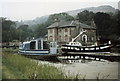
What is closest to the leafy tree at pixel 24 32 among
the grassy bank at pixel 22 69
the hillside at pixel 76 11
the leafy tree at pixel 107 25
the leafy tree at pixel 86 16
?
the hillside at pixel 76 11

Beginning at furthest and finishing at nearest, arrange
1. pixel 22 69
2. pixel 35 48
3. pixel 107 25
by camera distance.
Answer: pixel 35 48 < pixel 107 25 < pixel 22 69

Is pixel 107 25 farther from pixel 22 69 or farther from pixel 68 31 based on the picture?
pixel 22 69

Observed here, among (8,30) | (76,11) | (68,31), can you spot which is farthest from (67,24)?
(8,30)

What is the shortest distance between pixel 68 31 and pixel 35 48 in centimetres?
79

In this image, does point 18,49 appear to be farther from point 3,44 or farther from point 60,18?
point 60,18

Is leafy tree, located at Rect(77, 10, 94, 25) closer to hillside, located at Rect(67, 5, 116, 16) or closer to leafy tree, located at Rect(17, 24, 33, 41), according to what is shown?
hillside, located at Rect(67, 5, 116, 16)

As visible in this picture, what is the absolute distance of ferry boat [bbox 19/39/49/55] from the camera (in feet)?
11.9

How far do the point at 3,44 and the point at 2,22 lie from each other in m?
0.41

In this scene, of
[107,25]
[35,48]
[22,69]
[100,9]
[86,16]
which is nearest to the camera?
[22,69]

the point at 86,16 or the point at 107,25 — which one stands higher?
the point at 86,16

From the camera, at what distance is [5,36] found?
326 cm

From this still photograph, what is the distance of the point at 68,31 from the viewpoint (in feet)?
11.4

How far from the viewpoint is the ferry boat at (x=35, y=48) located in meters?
3.62

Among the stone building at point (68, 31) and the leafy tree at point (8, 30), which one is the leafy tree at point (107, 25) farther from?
the leafy tree at point (8, 30)
